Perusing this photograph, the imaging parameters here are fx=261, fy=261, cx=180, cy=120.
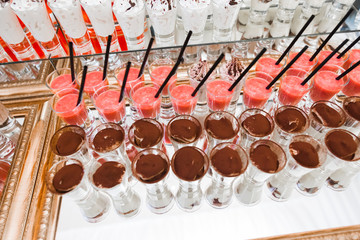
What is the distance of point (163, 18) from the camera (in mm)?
1283

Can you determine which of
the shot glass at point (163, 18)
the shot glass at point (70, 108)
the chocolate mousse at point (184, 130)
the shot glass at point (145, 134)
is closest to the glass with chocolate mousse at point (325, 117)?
the chocolate mousse at point (184, 130)

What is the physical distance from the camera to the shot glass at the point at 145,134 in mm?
1011

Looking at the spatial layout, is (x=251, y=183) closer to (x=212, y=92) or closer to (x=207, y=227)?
(x=207, y=227)

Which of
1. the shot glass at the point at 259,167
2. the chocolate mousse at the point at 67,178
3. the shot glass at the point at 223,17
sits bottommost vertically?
the shot glass at the point at 259,167

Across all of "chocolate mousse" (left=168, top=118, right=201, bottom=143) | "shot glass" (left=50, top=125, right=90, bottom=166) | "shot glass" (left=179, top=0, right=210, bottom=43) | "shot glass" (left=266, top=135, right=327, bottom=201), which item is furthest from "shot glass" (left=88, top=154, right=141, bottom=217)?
"shot glass" (left=179, top=0, right=210, bottom=43)

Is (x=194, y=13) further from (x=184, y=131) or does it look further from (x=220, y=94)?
(x=184, y=131)

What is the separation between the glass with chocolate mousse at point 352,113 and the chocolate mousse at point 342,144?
14cm

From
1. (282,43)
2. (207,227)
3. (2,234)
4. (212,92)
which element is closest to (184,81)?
(212,92)

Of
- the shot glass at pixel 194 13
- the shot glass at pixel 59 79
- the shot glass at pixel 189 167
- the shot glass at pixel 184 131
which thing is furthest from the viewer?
the shot glass at pixel 59 79

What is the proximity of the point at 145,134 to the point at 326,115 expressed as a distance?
756mm

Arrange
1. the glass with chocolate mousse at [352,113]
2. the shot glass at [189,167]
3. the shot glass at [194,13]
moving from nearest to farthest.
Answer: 1. the shot glass at [189,167]
2. the glass with chocolate mousse at [352,113]
3. the shot glass at [194,13]

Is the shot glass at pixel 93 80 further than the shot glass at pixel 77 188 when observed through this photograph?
Yes

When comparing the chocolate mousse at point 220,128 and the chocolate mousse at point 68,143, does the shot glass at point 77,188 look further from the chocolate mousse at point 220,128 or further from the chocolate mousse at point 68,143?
the chocolate mousse at point 220,128

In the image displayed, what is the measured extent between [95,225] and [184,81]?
848 mm
